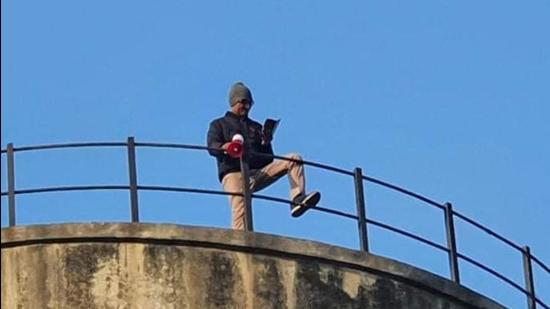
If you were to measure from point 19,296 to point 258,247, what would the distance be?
2134mm

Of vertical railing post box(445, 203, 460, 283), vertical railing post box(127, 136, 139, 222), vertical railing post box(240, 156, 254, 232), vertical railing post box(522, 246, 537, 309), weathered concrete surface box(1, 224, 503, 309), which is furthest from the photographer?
vertical railing post box(522, 246, 537, 309)

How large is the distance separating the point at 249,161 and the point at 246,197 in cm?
58

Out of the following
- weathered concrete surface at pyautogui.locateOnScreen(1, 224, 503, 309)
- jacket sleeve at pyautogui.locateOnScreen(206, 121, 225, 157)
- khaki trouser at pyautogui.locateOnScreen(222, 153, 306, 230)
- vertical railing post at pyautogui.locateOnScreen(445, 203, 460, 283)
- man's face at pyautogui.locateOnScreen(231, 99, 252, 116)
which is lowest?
weathered concrete surface at pyautogui.locateOnScreen(1, 224, 503, 309)

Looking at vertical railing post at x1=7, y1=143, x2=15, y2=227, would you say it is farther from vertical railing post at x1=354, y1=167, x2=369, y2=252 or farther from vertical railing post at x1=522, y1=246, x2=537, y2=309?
vertical railing post at x1=522, y1=246, x2=537, y2=309

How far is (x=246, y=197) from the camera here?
13.4 meters

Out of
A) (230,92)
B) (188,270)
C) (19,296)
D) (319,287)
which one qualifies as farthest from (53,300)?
(230,92)

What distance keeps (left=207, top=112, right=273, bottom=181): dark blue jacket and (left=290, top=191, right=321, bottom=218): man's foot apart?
54 cm

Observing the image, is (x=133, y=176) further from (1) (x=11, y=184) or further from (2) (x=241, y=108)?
(2) (x=241, y=108)

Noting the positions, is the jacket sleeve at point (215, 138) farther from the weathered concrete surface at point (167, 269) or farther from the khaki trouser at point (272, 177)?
the weathered concrete surface at point (167, 269)

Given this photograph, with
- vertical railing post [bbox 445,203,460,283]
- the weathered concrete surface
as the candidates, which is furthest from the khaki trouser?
vertical railing post [bbox 445,203,460,283]

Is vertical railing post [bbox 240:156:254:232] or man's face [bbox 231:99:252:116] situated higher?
man's face [bbox 231:99:252:116]

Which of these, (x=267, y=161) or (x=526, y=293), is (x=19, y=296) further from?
(x=526, y=293)

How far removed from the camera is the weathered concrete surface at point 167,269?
12117 mm

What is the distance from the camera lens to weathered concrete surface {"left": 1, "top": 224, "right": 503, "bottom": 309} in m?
12.1
